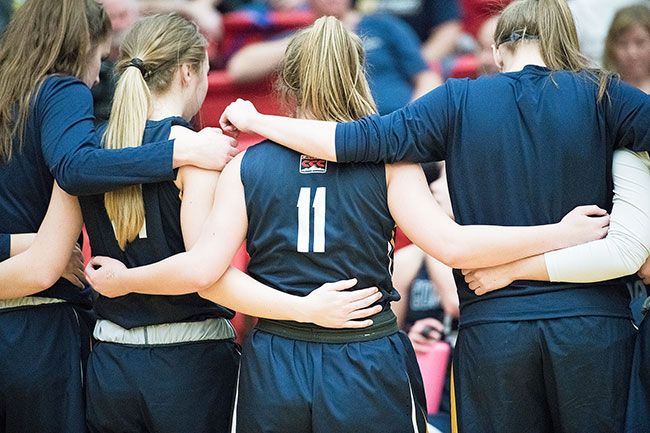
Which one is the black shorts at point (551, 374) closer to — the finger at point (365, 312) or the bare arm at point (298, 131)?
the finger at point (365, 312)

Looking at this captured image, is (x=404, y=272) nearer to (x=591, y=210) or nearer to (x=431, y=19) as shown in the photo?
(x=591, y=210)

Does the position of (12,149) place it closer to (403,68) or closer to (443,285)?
(443,285)

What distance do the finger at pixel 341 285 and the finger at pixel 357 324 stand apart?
106 mm

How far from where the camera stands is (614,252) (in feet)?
9.73

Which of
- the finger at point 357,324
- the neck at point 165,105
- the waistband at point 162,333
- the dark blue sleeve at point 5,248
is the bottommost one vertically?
the waistband at point 162,333

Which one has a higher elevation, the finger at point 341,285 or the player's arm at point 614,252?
the player's arm at point 614,252

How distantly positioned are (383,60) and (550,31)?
3.54 meters

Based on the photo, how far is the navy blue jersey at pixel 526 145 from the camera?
9.79 feet

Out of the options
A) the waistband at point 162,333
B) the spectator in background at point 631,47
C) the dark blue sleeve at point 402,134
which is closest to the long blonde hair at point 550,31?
the dark blue sleeve at point 402,134

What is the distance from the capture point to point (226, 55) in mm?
6980

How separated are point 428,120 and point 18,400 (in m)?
1.72

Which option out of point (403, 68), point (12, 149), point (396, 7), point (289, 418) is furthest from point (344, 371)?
point (396, 7)

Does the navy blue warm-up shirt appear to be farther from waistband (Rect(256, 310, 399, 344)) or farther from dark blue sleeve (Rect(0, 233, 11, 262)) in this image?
waistband (Rect(256, 310, 399, 344))

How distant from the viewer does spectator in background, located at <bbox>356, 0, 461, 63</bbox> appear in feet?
23.8
